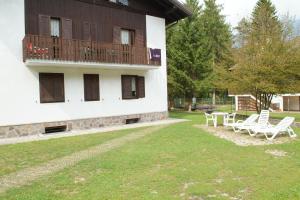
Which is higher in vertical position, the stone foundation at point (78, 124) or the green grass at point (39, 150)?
the stone foundation at point (78, 124)

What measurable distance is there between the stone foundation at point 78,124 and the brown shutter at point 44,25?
4.16m

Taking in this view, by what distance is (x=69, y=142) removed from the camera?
11609mm

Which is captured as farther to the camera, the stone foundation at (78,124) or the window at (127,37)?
the window at (127,37)

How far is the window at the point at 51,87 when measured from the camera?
1452 cm

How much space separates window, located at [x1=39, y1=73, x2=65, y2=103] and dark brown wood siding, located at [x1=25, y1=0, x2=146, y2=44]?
2.02m

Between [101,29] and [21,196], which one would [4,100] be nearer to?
[101,29]

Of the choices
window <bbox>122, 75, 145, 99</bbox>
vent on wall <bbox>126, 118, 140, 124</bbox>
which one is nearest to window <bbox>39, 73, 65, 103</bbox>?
window <bbox>122, 75, 145, 99</bbox>

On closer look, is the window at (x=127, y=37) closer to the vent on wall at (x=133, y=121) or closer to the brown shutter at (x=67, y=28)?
the brown shutter at (x=67, y=28)

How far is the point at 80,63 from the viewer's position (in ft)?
48.5

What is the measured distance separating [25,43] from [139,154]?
7824 millimetres

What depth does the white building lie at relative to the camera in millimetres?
13719

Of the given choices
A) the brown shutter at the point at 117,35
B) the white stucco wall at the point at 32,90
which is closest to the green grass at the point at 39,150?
the white stucco wall at the point at 32,90

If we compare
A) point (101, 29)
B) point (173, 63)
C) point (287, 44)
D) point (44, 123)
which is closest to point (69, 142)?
point (44, 123)

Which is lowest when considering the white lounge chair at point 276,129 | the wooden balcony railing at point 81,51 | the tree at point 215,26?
the white lounge chair at point 276,129
